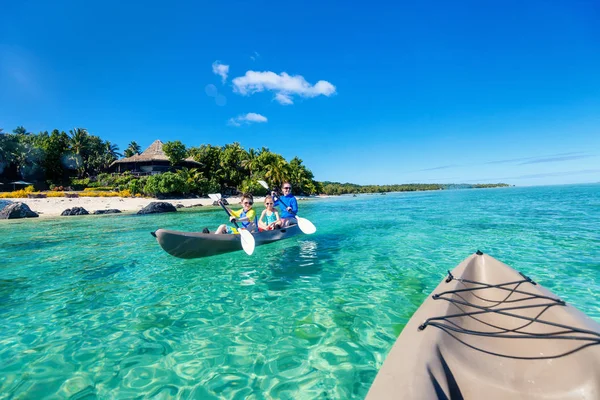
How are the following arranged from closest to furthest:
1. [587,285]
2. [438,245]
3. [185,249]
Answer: [587,285] → [185,249] → [438,245]

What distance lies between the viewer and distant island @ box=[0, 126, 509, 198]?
3710 cm

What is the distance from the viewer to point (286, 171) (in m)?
53.6

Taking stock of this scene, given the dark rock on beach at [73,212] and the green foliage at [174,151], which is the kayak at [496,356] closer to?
the dark rock on beach at [73,212]

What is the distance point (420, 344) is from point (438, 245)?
27.5 ft

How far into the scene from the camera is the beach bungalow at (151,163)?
1682 inches

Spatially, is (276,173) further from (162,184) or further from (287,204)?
(287,204)

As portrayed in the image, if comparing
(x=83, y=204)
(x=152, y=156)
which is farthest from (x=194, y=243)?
(x=152, y=156)

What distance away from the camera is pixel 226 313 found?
15.1 feet

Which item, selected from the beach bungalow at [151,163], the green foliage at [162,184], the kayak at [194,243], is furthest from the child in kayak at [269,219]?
the beach bungalow at [151,163]

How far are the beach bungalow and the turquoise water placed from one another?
36215mm

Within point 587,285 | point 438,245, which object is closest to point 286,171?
point 438,245

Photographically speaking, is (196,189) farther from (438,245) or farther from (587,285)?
(587,285)

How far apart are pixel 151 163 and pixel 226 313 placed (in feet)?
149

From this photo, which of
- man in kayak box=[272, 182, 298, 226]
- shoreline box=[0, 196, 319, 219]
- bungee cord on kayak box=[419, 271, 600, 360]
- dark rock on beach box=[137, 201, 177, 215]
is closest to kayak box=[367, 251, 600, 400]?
bungee cord on kayak box=[419, 271, 600, 360]
